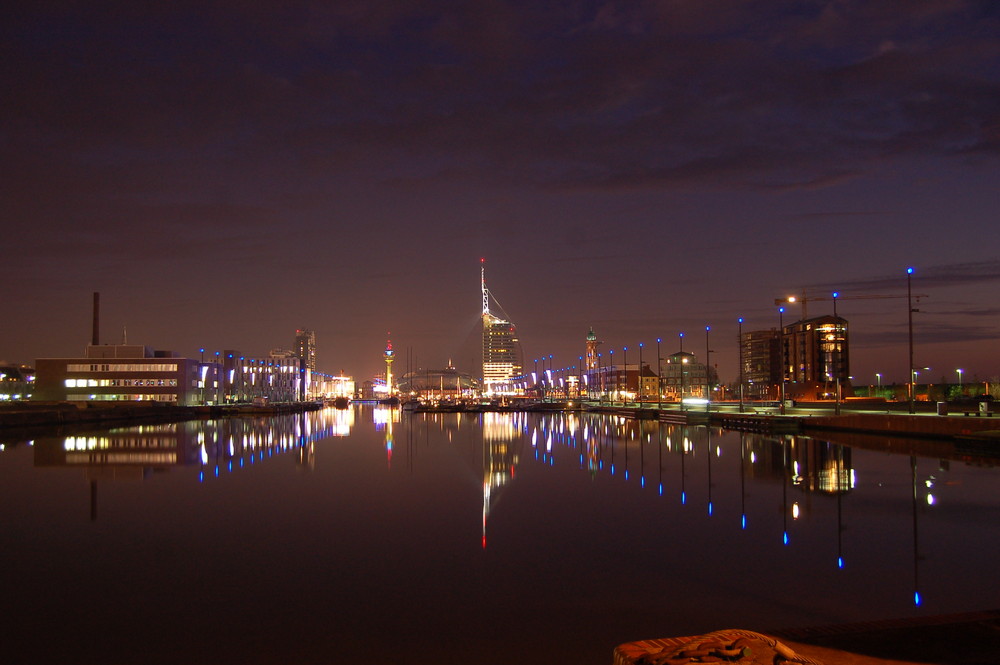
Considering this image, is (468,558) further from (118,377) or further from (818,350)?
(818,350)

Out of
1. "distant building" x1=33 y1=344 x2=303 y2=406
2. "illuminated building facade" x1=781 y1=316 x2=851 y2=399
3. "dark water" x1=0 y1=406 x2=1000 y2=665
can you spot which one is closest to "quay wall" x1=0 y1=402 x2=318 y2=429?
"distant building" x1=33 y1=344 x2=303 y2=406

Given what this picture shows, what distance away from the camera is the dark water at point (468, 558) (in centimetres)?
998

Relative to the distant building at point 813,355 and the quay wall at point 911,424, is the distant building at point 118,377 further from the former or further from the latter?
the distant building at point 813,355

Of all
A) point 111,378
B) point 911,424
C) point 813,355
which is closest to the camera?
point 911,424

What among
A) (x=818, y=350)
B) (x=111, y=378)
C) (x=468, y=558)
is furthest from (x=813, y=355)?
(x=468, y=558)

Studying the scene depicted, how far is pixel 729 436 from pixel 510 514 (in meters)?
35.3

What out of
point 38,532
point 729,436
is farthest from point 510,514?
point 729,436

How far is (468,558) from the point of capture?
14555mm

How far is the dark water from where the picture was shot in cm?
998

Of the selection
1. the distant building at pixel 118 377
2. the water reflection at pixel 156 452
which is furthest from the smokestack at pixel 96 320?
the water reflection at pixel 156 452

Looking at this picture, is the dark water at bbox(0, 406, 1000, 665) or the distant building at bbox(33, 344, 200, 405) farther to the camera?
the distant building at bbox(33, 344, 200, 405)

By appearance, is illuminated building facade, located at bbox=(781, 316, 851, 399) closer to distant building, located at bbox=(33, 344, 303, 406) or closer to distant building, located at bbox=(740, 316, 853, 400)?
distant building, located at bbox=(740, 316, 853, 400)

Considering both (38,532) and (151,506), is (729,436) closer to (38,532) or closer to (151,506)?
(151,506)

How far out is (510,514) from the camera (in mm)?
19844
